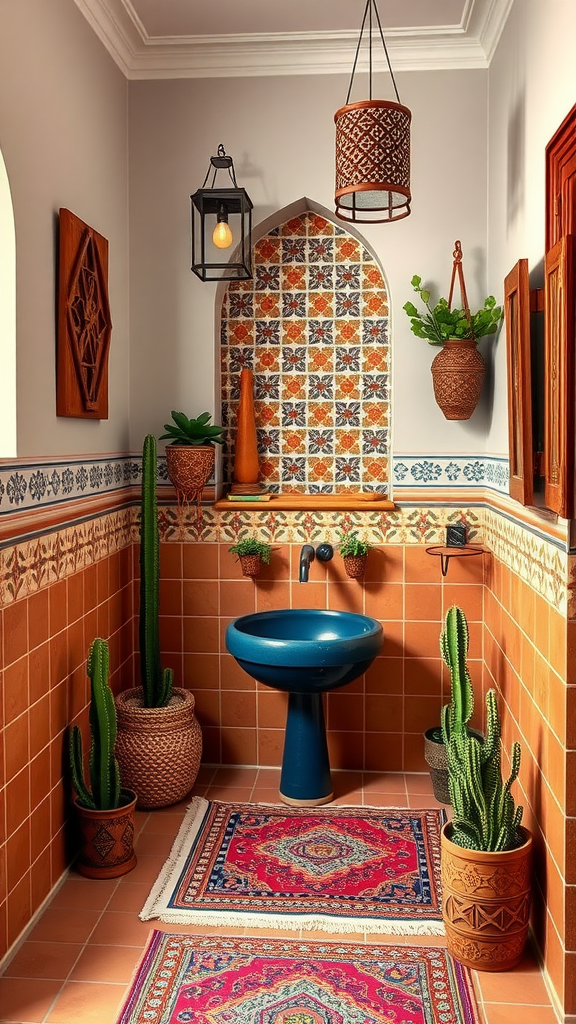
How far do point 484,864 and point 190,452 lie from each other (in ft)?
5.99

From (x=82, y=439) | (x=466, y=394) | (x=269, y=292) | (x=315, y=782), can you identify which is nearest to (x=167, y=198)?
(x=269, y=292)

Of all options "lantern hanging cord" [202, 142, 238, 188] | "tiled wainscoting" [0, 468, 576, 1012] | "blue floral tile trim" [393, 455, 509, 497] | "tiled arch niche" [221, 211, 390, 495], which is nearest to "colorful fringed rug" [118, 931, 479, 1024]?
"tiled wainscoting" [0, 468, 576, 1012]

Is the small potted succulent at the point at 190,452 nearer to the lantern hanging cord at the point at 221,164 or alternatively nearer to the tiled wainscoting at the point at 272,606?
the tiled wainscoting at the point at 272,606

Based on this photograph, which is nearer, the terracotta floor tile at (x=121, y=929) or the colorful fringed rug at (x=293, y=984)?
the colorful fringed rug at (x=293, y=984)

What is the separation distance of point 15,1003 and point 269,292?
2660 mm

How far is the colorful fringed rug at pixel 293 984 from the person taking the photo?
2.14 m

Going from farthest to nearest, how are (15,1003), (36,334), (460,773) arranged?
1. (36,334)
2. (460,773)
3. (15,1003)

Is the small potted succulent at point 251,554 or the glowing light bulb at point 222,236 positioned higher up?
the glowing light bulb at point 222,236

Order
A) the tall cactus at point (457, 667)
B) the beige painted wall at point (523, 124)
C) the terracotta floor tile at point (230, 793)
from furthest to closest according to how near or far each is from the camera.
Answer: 1. the terracotta floor tile at point (230, 793)
2. the tall cactus at point (457, 667)
3. the beige painted wall at point (523, 124)

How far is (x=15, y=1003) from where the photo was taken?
220 cm

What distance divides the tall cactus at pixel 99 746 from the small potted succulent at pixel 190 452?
85 cm

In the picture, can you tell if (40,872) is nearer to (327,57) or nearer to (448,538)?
(448,538)

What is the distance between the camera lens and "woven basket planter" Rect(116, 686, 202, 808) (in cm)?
317

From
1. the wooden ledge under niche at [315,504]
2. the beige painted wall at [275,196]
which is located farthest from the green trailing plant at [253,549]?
the beige painted wall at [275,196]
